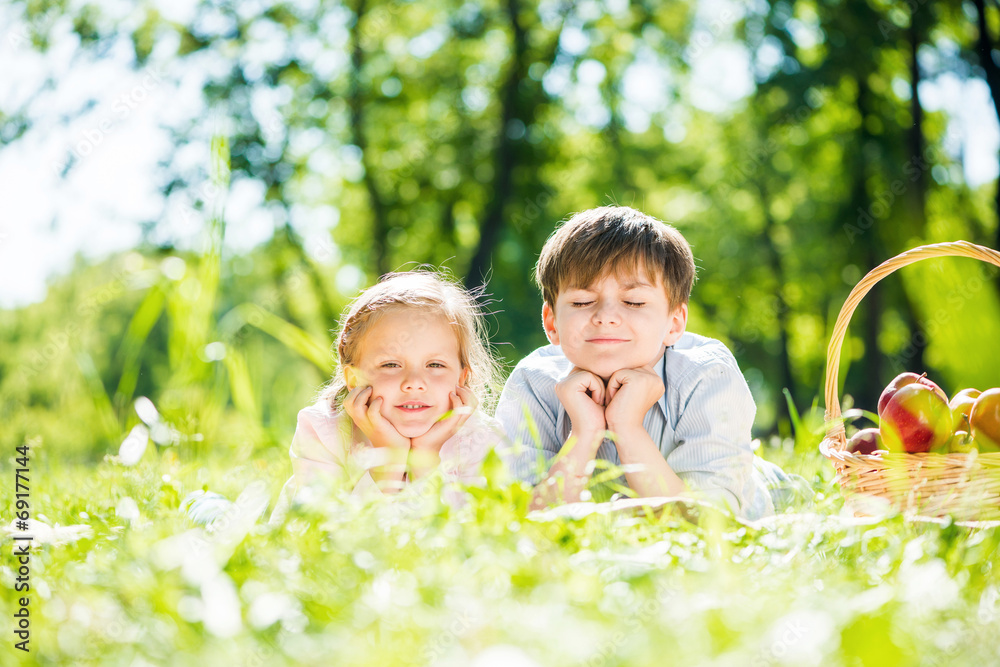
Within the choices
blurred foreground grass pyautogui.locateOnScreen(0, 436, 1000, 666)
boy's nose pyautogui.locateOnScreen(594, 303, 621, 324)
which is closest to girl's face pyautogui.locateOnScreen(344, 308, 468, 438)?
boy's nose pyautogui.locateOnScreen(594, 303, 621, 324)

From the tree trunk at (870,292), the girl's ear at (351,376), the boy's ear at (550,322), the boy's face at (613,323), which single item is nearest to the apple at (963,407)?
the boy's face at (613,323)

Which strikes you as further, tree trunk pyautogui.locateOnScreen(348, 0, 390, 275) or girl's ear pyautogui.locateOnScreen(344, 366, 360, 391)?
tree trunk pyautogui.locateOnScreen(348, 0, 390, 275)

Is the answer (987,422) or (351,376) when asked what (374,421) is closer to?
(351,376)

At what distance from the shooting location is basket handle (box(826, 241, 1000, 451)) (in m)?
2.28

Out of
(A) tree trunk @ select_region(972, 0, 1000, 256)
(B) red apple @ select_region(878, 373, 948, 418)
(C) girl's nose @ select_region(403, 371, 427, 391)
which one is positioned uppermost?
(A) tree trunk @ select_region(972, 0, 1000, 256)

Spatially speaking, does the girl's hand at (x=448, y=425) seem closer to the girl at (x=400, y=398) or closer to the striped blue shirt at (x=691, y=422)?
the girl at (x=400, y=398)

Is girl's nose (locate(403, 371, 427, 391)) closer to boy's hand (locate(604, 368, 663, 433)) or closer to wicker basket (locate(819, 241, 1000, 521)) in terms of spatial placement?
boy's hand (locate(604, 368, 663, 433))

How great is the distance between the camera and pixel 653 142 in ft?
52.2

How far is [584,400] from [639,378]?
0.60 feet

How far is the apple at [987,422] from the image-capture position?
7.41 feet

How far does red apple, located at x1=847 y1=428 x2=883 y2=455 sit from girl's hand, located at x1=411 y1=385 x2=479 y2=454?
137cm

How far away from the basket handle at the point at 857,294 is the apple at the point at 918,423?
157 millimetres

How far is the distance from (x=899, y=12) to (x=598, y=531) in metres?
13.2

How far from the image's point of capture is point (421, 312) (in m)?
2.51
